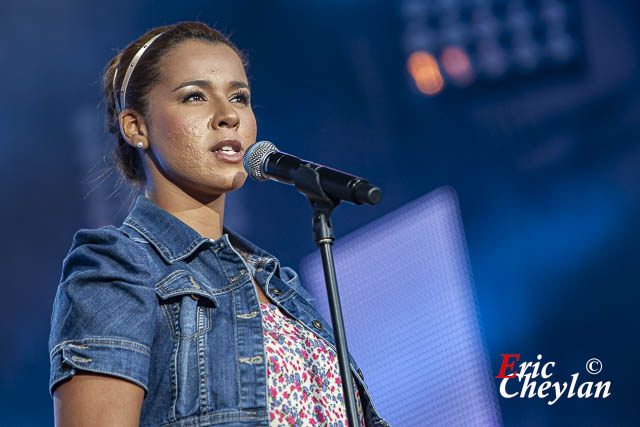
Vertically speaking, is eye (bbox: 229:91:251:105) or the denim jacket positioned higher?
eye (bbox: 229:91:251:105)

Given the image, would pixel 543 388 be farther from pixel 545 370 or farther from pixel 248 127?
pixel 248 127

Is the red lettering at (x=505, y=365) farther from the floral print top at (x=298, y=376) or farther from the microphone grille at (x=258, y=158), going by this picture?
the microphone grille at (x=258, y=158)

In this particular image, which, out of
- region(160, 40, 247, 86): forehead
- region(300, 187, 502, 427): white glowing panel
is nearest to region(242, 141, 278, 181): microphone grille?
region(160, 40, 247, 86): forehead

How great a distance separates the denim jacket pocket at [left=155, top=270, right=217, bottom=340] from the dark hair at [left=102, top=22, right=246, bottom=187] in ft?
1.47

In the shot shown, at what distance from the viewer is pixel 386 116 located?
3109 millimetres

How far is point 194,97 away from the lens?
1.57 metres

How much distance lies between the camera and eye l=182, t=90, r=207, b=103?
1563 mm

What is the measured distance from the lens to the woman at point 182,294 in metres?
1.18

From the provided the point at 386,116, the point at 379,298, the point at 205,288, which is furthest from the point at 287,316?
the point at 386,116

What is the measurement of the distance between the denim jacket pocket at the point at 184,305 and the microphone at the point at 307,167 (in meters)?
0.23

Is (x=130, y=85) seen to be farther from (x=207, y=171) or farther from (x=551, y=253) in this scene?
(x=551, y=253)

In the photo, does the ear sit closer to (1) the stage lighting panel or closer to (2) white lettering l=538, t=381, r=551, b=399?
(1) the stage lighting panel

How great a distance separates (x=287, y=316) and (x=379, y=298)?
4.57ft

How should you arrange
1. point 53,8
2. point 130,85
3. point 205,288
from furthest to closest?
1. point 53,8
2. point 130,85
3. point 205,288
